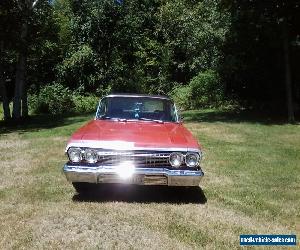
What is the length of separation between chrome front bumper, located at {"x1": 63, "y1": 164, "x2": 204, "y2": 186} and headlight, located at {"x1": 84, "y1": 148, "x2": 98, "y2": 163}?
0.13m

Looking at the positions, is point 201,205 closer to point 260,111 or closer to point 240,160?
point 240,160

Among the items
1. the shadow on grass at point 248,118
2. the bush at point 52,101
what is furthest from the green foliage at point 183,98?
the bush at point 52,101

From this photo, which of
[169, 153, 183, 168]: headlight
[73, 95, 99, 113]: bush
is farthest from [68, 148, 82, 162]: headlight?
[73, 95, 99, 113]: bush

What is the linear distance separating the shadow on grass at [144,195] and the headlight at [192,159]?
742 mm

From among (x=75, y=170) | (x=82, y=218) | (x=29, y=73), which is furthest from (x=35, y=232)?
(x=29, y=73)

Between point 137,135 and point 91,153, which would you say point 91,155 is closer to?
point 91,153

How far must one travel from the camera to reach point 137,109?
8359 mm

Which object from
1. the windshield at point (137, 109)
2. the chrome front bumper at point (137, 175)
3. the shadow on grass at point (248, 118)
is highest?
the windshield at point (137, 109)

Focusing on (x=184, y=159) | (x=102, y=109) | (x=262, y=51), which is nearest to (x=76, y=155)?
(x=184, y=159)

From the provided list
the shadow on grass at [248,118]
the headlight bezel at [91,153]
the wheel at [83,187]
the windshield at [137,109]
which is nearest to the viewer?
the headlight bezel at [91,153]

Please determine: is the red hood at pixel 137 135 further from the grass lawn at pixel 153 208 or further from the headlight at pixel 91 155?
the grass lawn at pixel 153 208

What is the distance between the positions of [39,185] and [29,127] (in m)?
10.7

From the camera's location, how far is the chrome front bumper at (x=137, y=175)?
6.54 m

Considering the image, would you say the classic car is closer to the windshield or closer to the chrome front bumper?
the chrome front bumper
